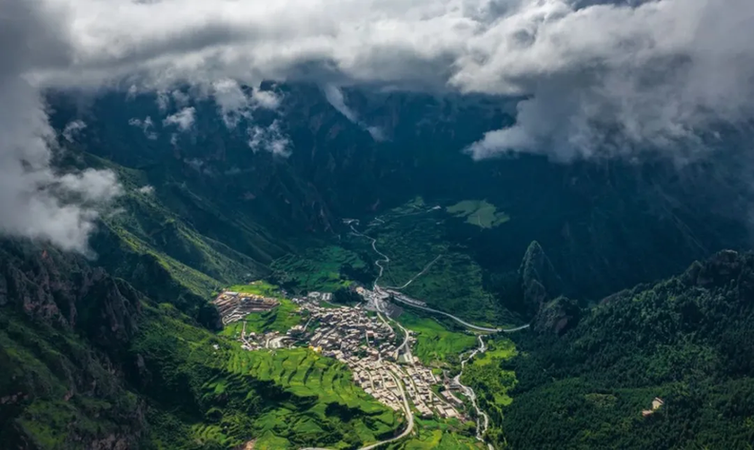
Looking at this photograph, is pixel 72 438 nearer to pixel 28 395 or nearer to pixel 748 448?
pixel 28 395

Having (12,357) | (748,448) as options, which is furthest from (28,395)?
(748,448)

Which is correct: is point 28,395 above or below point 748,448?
above

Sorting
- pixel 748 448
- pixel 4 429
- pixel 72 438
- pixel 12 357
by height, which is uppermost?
pixel 12 357

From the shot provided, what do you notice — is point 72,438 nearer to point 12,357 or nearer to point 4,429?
point 4,429

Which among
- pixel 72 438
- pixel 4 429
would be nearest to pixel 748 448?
pixel 72 438

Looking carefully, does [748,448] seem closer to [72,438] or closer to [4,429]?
[72,438]

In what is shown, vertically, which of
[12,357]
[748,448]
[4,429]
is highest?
[12,357]

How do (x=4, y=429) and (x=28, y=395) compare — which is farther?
(x=28, y=395)

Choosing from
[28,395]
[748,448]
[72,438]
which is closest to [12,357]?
[28,395]

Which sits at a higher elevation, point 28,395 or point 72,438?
point 28,395
